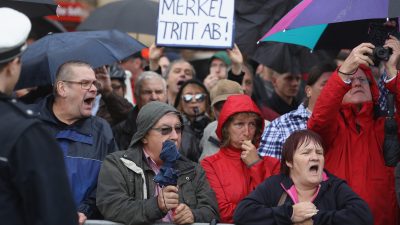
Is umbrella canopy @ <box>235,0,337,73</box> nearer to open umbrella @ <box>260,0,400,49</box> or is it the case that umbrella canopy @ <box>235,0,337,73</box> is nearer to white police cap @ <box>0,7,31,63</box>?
open umbrella @ <box>260,0,400,49</box>

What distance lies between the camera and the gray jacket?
605 cm

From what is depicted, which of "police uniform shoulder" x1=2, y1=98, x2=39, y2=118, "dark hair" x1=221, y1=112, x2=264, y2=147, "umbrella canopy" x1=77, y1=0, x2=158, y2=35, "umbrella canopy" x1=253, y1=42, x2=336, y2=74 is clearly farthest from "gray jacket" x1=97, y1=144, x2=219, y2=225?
"umbrella canopy" x1=77, y1=0, x2=158, y2=35

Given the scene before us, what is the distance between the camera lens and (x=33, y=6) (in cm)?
722

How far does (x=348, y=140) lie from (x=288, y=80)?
2.92m

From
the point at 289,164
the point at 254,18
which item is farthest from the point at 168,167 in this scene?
the point at 254,18

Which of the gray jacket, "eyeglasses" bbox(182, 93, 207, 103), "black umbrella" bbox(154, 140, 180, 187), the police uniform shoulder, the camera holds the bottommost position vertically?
the gray jacket

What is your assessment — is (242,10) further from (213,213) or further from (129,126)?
(213,213)

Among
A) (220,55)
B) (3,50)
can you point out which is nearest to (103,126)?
(3,50)

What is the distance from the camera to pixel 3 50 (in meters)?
4.32

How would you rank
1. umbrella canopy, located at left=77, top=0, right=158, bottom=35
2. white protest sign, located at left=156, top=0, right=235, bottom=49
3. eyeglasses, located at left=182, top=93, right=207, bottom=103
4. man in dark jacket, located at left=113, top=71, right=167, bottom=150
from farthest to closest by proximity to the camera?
1. umbrella canopy, located at left=77, top=0, right=158, bottom=35
2. eyeglasses, located at left=182, top=93, right=207, bottom=103
3. man in dark jacket, located at left=113, top=71, right=167, bottom=150
4. white protest sign, located at left=156, top=0, right=235, bottom=49

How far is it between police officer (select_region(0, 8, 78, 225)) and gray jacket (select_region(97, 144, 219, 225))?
1.73 metres

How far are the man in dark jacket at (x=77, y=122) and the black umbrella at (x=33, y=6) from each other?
527 mm

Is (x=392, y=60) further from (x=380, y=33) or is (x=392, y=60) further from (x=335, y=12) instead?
(x=335, y=12)

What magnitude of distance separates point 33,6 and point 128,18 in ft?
10.8
